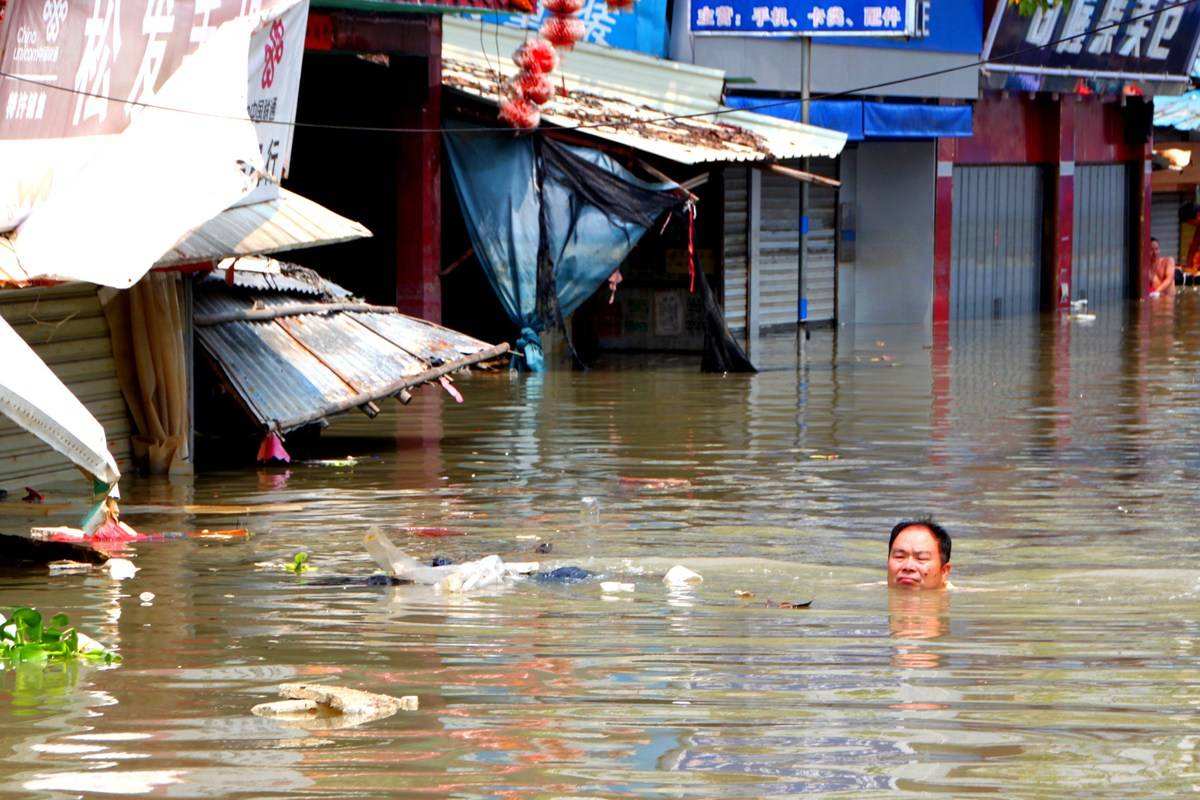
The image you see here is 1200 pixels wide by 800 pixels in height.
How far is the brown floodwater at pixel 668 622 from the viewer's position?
19.9 feet

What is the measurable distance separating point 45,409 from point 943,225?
21.6 metres

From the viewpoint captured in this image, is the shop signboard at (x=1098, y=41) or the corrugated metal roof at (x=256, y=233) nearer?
the corrugated metal roof at (x=256, y=233)

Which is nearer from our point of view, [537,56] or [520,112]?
A: [537,56]

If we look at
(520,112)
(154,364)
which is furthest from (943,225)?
(154,364)

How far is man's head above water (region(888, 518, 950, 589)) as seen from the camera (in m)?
9.67

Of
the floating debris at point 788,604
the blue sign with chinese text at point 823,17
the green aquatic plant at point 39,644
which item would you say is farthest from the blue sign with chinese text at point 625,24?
the green aquatic plant at point 39,644

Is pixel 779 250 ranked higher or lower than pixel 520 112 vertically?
lower

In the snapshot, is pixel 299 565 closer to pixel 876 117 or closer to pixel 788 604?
pixel 788 604

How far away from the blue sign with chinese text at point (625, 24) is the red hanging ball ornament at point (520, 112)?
278cm

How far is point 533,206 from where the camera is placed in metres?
21.0

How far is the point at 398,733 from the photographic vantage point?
21.2 feet

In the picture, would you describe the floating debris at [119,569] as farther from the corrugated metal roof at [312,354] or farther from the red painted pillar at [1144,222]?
the red painted pillar at [1144,222]

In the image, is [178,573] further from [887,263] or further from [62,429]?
[887,263]

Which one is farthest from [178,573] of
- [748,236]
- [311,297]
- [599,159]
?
[748,236]
